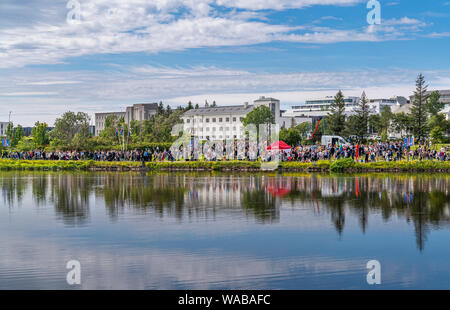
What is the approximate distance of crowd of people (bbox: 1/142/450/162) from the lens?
51.3 meters

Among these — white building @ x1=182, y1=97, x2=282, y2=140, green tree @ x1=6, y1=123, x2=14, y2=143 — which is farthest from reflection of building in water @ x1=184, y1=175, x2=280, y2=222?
white building @ x1=182, y1=97, x2=282, y2=140

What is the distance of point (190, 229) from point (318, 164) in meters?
34.2

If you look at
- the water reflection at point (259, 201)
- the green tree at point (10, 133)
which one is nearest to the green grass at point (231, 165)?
the water reflection at point (259, 201)

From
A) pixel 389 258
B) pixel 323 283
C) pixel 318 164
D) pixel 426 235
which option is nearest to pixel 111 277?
pixel 323 283

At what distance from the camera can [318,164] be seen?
4931 cm

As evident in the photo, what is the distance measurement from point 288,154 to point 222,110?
104 m

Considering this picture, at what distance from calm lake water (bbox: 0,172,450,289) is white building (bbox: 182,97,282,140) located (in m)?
129

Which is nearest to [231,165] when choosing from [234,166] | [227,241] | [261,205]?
[234,166]

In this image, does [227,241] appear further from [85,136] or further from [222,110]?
[222,110]

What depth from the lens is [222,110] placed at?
517ft

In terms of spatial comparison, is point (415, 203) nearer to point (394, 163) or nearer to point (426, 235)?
point (426, 235)
